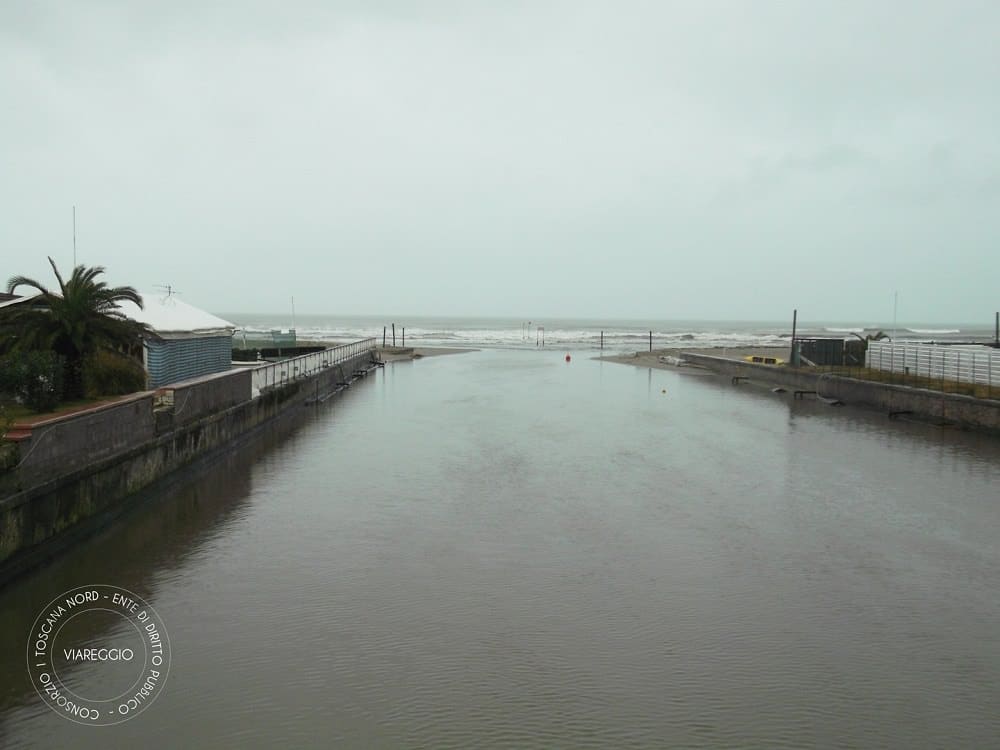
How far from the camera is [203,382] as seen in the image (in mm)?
20844

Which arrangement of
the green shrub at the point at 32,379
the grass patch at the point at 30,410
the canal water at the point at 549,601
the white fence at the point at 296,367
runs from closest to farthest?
the canal water at the point at 549,601 < the grass patch at the point at 30,410 < the green shrub at the point at 32,379 < the white fence at the point at 296,367

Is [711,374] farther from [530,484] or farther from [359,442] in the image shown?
[530,484]

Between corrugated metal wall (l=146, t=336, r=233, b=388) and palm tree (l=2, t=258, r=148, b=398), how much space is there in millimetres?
3483

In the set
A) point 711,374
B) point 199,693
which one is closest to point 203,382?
point 199,693

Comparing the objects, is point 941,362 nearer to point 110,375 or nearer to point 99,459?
point 110,375

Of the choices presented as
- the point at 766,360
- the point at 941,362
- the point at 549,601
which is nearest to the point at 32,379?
the point at 549,601

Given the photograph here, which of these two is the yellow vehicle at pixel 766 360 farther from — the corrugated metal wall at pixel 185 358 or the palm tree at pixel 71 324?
the palm tree at pixel 71 324

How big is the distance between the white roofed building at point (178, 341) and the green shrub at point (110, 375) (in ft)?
8.62

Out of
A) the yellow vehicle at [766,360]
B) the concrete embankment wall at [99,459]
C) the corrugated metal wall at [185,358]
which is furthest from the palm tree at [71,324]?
the yellow vehicle at [766,360]

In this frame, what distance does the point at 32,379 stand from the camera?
1541 centimetres

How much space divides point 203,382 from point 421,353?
52887mm

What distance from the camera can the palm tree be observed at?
18.2m

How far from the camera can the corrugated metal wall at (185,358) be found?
79.3ft

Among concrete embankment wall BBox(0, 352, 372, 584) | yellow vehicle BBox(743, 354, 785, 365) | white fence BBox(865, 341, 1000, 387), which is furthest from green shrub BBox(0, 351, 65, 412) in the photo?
yellow vehicle BBox(743, 354, 785, 365)
